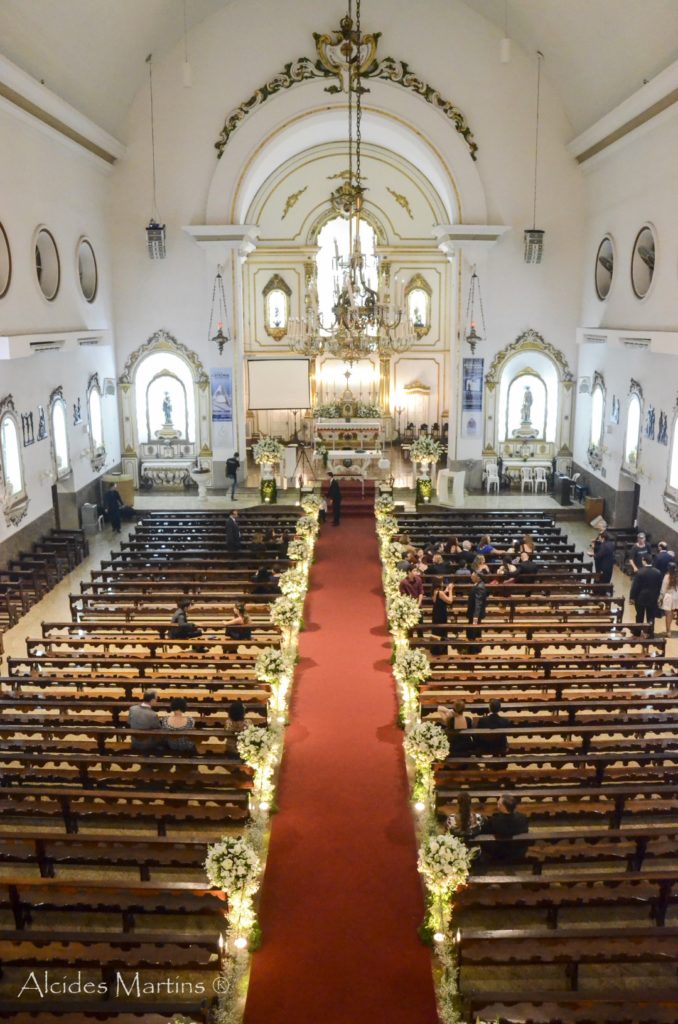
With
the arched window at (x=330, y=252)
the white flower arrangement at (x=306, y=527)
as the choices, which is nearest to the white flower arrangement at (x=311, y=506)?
the white flower arrangement at (x=306, y=527)

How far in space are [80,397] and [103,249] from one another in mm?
4870

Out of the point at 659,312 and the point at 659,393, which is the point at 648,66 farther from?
the point at 659,393

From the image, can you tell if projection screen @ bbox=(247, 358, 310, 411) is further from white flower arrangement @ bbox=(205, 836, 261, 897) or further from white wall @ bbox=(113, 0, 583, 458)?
white flower arrangement @ bbox=(205, 836, 261, 897)

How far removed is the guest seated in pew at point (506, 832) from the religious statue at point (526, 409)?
64.4 ft

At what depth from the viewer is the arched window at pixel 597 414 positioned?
23.2 meters

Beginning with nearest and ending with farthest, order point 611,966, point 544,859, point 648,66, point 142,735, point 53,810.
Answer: point 611,966 → point 544,859 → point 53,810 → point 142,735 → point 648,66

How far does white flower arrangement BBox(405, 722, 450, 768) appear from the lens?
29.2ft

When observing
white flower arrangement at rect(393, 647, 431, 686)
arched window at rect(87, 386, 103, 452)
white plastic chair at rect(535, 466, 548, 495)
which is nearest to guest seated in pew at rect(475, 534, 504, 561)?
white flower arrangement at rect(393, 647, 431, 686)

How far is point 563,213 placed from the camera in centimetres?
2466

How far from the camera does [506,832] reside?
7793mm

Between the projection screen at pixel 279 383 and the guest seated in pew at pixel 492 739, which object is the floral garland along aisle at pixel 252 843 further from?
the projection screen at pixel 279 383

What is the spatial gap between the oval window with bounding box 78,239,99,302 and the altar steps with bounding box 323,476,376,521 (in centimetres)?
855

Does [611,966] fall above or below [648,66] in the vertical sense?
below

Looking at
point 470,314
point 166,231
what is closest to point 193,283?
point 166,231
